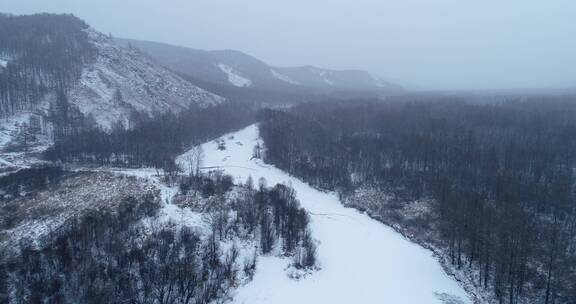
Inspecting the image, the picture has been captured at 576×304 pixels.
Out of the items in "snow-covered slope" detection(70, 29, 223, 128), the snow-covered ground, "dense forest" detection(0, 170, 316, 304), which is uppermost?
"snow-covered slope" detection(70, 29, 223, 128)

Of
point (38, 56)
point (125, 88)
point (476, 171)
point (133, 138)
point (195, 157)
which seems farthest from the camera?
point (125, 88)

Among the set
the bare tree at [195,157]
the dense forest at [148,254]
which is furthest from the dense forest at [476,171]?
the dense forest at [148,254]

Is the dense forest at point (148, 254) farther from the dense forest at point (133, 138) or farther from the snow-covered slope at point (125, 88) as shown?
the snow-covered slope at point (125, 88)

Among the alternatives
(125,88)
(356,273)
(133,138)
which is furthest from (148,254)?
(125,88)

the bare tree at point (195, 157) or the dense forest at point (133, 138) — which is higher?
the dense forest at point (133, 138)

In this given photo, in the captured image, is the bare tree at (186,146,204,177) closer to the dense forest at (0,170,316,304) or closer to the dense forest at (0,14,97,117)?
the dense forest at (0,170,316,304)

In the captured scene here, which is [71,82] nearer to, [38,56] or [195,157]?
[38,56]

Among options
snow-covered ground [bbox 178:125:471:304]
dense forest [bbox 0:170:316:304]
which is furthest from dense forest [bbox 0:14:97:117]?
snow-covered ground [bbox 178:125:471:304]
